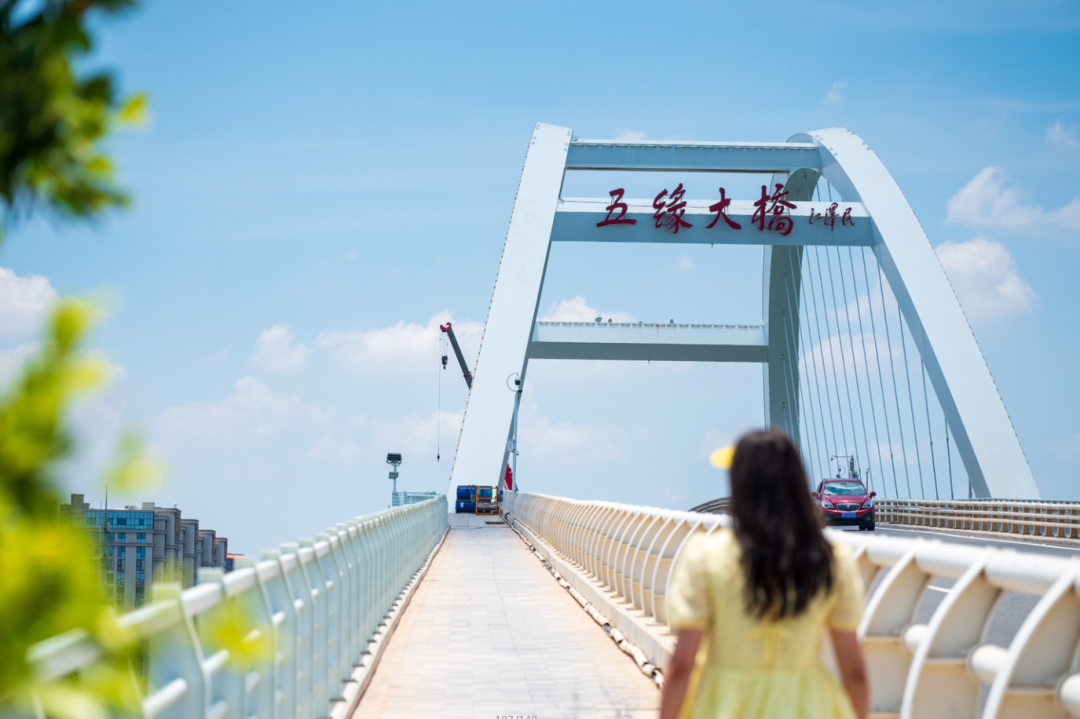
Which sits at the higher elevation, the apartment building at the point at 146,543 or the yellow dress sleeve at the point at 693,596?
the apartment building at the point at 146,543

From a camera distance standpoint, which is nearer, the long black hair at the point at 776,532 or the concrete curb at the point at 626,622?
the long black hair at the point at 776,532

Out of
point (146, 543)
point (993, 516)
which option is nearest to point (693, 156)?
point (993, 516)

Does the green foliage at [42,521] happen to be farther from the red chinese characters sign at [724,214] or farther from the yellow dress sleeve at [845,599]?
the red chinese characters sign at [724,214]

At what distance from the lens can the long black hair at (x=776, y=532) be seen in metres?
3.25

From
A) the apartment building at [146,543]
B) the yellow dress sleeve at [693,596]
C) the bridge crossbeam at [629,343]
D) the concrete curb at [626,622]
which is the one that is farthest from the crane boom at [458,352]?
the yellow dress sleeve at [693,596]

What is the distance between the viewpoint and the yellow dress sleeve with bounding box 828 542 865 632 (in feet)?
11.0

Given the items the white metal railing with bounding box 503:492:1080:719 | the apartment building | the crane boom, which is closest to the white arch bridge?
the white metal railing with bounding box 503:492:1080:719

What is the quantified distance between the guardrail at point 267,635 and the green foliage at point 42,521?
79 millimetres

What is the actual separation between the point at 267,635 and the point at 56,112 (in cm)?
70

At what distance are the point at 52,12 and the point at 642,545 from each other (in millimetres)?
→ 11439

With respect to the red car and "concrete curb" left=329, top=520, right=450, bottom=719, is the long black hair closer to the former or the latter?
"concrete curb" left=329, top=520, right=450, bottom=719

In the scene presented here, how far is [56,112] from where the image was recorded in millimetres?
1254

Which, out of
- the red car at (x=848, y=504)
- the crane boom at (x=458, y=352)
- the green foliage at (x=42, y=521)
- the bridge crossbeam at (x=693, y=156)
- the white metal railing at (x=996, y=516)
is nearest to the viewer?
the green foliage at (x=42, y=521)

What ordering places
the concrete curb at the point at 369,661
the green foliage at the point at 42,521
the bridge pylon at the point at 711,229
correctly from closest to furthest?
1. the green foliage at the point at 42,521
2. the concrete curb at the point at 369,661
3. the bridge pylon at the point at 711,229
